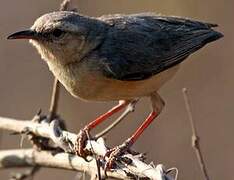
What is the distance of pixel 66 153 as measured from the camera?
5703mm

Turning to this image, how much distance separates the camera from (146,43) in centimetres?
646

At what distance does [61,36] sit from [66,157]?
0.96 metres

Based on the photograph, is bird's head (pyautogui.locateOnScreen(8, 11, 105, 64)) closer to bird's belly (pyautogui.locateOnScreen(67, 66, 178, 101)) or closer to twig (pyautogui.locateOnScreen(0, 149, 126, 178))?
bird's belly (pyautogui.locateOnScreen(67, 66, 178, 101))

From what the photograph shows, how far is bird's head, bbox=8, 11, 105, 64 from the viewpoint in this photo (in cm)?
592

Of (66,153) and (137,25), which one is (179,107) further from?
(66,153)

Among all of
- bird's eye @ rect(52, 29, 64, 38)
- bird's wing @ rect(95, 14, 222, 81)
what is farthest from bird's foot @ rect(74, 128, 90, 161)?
bird's eye @ rect(52, 29, 64, 38)

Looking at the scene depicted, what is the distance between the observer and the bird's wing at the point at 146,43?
246 inches

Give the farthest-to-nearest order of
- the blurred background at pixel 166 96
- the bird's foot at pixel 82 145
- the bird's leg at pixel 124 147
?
the blurred background at pixel 166 96 → the bird's foot at pixel 82 145 → the bird's leg at pixel 124 147

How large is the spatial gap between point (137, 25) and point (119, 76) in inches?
21.7

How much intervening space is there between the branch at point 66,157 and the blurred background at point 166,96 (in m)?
2.97

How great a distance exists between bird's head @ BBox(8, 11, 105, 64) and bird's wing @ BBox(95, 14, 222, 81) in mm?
188

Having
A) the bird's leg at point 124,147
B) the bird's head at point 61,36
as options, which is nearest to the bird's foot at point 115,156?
the bird's leg at point 124,147

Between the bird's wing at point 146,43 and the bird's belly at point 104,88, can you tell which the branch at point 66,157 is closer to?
the bird's belly at point 104,88

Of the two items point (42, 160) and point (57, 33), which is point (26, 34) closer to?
point (57, 33)
